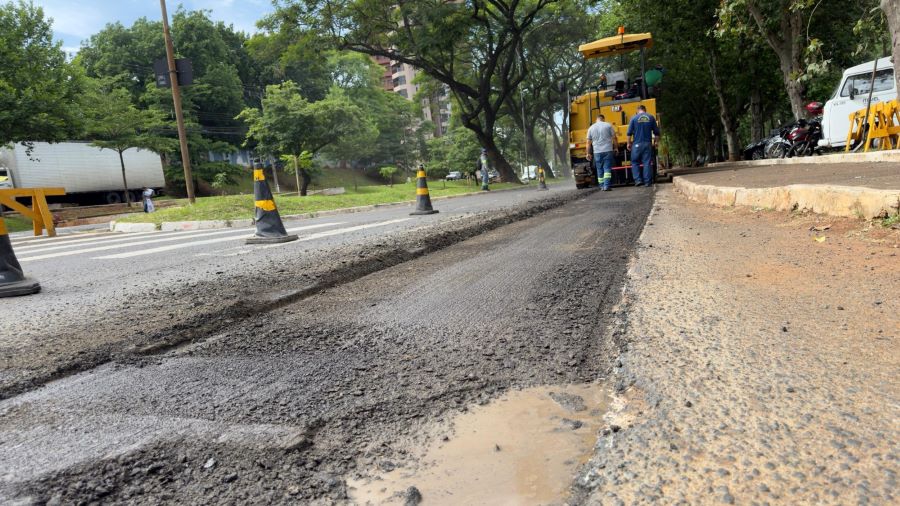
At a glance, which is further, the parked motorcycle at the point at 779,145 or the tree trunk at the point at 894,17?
the parked motorcycle at the point at 779,145

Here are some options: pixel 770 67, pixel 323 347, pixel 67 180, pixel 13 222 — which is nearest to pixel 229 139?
pixel 67 180

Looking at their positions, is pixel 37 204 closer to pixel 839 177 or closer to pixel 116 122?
pixel 839 177

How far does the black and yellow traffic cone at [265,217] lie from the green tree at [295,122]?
988 inches

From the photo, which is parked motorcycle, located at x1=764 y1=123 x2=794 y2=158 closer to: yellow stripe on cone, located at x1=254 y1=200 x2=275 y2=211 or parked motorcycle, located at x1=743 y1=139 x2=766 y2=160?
parked motorcycle, located at x1=743 y1=139 x2=766 y2=160

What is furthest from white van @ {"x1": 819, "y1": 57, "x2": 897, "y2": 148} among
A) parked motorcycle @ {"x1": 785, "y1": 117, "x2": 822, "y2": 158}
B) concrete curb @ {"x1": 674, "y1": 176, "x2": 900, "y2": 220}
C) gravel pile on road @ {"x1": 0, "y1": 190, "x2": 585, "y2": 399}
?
gravel pile on road @ {"x1": 0, "y1": 190, "x2": 585, "y2": 399}

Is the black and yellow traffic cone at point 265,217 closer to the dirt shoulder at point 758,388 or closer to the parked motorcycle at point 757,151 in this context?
the dirt shoulder at point 758,388

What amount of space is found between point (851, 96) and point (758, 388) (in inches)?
536

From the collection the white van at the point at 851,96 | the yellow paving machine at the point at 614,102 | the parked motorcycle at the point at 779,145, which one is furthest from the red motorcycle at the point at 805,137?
the yellow paving machine at the point at 614,102

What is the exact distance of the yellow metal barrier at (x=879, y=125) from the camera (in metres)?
10.5

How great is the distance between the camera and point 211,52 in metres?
45.0

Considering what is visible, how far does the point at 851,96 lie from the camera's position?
12.1 m

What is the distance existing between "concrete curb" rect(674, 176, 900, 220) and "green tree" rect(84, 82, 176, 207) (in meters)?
29.3

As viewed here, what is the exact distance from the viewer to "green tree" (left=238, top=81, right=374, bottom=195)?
32.2 meters

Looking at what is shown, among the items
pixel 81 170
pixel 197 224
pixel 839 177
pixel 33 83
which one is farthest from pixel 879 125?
pixel 81 170
